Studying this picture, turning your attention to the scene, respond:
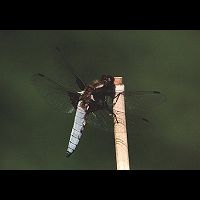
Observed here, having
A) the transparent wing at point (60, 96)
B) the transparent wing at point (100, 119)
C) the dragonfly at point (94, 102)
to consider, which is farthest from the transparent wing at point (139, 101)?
the transparent wing at point (60, 96)

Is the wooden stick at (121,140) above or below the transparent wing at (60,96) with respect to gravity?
below

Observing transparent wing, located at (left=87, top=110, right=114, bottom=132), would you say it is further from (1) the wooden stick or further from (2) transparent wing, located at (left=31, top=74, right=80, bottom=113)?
(1) the wooden stick

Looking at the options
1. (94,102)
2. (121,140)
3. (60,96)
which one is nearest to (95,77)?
(60,96)

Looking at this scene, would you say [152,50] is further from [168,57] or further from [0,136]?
[0,136]

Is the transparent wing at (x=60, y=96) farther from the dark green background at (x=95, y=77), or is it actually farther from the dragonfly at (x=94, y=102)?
the dark green background at (x=95, y=77)

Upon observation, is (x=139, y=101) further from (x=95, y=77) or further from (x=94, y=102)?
(x=95, y=77)

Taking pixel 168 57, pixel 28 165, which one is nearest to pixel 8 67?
pixel 28 165
